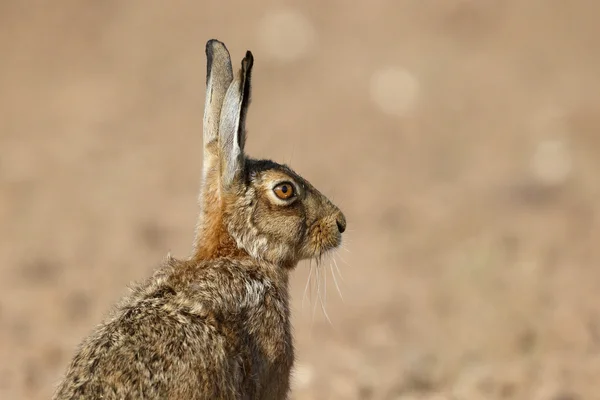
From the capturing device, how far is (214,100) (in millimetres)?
6922

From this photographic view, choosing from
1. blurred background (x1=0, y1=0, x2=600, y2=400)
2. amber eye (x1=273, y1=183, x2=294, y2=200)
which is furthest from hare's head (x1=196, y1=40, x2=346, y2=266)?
blurred background (x1=0, y1=0, x2=600, y2=400)

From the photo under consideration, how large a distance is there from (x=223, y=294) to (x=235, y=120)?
3.33ft

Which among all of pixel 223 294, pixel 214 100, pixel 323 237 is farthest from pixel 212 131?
pixel 223 294

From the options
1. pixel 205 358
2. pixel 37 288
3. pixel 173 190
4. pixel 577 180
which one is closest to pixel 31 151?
pixel 173 190

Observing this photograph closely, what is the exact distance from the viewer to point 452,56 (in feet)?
55.7

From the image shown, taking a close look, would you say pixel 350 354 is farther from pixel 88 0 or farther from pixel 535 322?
pixel 88 0

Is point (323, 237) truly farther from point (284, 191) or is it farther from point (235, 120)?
point (235, 120)

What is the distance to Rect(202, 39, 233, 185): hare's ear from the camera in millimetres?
6918

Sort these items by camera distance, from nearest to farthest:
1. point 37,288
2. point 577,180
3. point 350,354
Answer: point 350,354, point 37,288, point 577,180

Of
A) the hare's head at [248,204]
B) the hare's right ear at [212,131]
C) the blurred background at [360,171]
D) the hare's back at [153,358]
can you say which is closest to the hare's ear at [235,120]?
the hare's head at [248,204]

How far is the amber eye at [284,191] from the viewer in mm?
6871

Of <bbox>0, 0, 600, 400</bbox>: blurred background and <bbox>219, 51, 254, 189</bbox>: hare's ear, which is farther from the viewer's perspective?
<bbox>0, 0, 600, 400</bbox>: blurred background

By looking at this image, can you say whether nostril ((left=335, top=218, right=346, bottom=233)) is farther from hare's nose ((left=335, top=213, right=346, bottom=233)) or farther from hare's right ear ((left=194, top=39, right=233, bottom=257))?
hare's right ear ((left=194, top=39, right=233, bottom=257))

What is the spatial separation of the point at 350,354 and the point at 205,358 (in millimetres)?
4152
